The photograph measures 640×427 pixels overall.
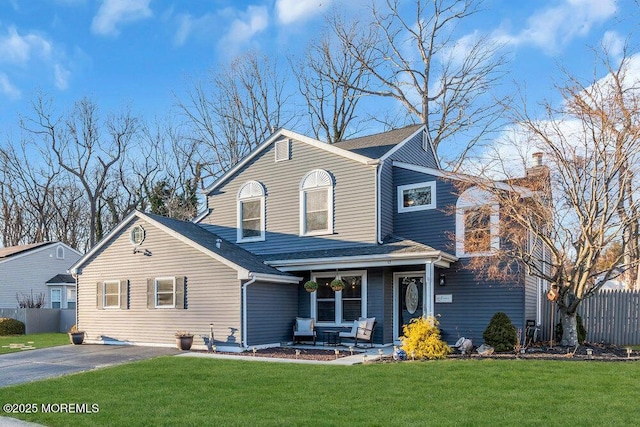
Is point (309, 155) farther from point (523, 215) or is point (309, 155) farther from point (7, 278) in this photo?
point (7, 278)

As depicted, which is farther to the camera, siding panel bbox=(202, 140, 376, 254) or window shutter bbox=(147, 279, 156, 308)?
window shutter bbox=(147, 279, 156, 308)

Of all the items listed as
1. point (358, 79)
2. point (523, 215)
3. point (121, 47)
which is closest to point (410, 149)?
point (523, 215)

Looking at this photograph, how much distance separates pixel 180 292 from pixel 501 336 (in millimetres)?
9030

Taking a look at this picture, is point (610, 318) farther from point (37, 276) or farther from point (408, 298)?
point (37, 276)

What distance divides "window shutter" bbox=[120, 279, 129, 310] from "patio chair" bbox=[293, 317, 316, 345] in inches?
217

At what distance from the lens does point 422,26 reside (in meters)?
28.4

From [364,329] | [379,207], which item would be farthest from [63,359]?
[379,207]

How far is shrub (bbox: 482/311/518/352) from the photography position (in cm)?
1241

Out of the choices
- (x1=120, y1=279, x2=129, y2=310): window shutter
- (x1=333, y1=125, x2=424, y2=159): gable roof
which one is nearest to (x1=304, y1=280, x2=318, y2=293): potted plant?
(x1=333, y1=125, x2=424, y2=159): gable roof

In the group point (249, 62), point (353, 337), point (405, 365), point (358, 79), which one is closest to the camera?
point (405, 365)

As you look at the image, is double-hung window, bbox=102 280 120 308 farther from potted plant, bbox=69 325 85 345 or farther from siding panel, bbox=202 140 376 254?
siding panel, bbox=202 140 376 254

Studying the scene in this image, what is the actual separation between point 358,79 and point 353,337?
19.8 meters

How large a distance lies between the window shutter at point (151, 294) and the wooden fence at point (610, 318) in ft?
37.7

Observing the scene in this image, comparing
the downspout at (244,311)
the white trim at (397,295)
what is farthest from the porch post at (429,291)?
the downspout at (244,311)
